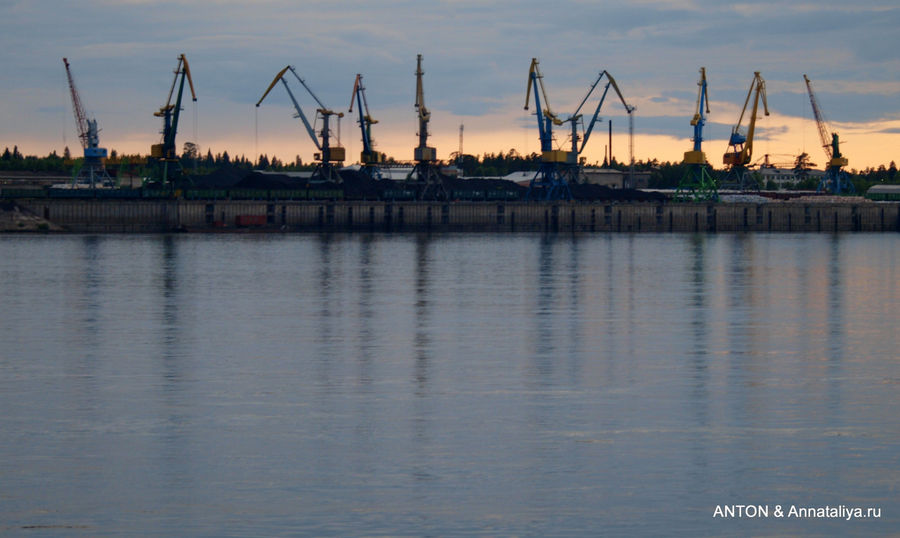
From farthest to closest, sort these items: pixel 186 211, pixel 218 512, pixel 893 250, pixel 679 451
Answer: pixel 186 211 < pixel 893 250 < pixel 679 451 < pixel 218 512

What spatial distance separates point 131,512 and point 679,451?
10.3m

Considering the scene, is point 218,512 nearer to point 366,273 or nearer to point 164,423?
point 164,423

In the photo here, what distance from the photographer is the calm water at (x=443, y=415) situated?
62.5ft

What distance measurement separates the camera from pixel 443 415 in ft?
87.8

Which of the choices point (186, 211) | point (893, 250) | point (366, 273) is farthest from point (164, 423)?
point (186, 211)

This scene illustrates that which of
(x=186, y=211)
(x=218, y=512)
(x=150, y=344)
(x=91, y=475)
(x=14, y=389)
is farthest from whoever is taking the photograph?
(x=186, y=211)

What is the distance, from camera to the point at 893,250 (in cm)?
13325

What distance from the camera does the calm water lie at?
19062mm

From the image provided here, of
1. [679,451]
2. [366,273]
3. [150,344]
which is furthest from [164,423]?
[366,273]

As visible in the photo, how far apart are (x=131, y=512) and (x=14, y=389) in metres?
12.9

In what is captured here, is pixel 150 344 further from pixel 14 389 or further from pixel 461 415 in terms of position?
pixel 461 415

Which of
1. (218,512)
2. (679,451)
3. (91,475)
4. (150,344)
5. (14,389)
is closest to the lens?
(218,512)

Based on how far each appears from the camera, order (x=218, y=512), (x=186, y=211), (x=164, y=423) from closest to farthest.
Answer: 1. (x=218, y=512)
2. (x=164, y=423)
3. (x=186, y=211)

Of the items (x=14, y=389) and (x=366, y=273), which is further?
(x=366, y=273)
